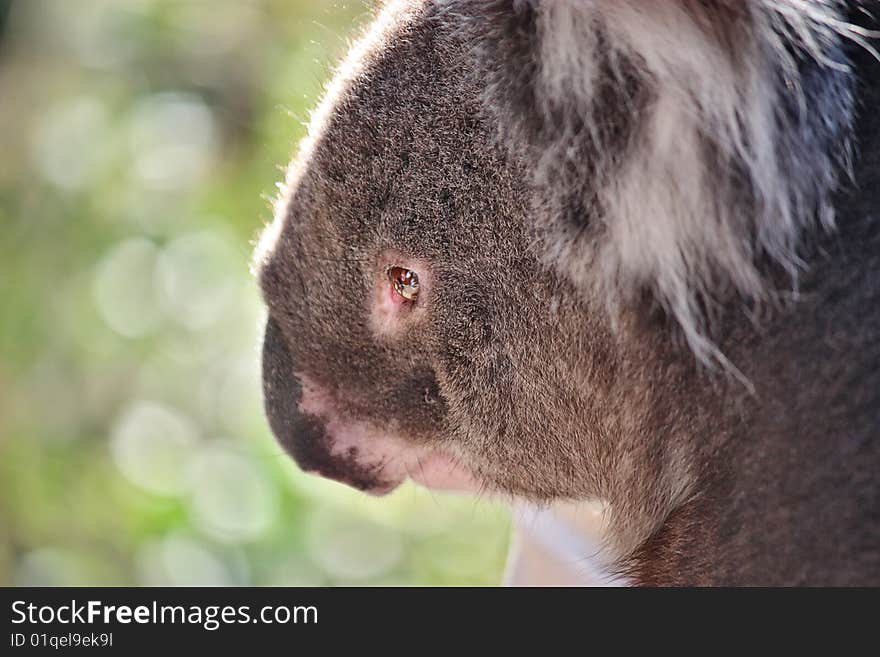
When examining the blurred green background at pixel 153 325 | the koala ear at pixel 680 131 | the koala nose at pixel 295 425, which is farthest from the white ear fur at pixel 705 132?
the blurred green background at pixel 153 325

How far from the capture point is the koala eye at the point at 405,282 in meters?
1.40

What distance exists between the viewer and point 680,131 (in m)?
1.14

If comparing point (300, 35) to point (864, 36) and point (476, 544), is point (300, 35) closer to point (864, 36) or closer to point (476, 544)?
point (476, 544)

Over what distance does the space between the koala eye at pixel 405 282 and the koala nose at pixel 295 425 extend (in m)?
0.26

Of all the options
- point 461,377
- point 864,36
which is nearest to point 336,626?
point 461,377

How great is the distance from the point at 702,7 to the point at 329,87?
2.06 feet

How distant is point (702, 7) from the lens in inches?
43.3

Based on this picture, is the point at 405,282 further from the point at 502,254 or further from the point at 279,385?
the point at 279,385

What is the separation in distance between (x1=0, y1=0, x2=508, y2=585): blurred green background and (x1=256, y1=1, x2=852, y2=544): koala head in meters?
1.86

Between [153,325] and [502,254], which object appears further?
[153,325]

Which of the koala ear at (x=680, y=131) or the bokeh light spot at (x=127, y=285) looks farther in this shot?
the bokeh light spot at (x=127, y=285)

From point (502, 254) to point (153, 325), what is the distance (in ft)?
8.48

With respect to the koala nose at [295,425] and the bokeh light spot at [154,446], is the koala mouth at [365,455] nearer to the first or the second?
the koala nose at [295,425]

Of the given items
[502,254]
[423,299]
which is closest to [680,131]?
[502,254]
